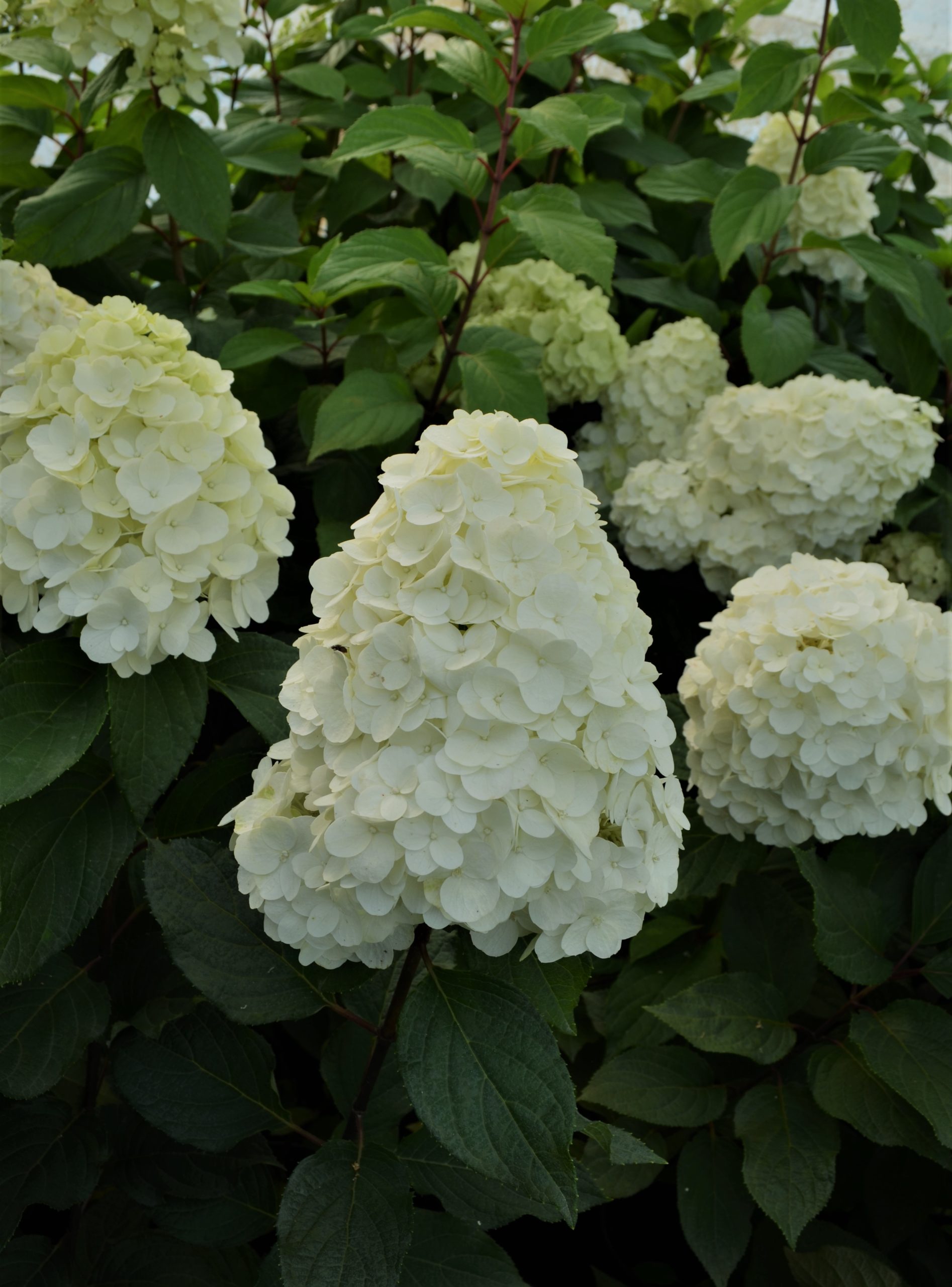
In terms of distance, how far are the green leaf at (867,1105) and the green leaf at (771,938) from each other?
107mm

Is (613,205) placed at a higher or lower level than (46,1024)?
higher

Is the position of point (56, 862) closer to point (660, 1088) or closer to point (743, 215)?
point (660, 1088)

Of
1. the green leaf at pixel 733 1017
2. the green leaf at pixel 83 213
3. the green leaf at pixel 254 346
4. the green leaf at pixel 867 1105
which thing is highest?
the green leaf at pixel 83 213

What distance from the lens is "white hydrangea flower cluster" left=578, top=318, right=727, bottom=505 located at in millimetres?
1917

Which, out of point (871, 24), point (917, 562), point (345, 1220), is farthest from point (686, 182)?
point (345, 1220)

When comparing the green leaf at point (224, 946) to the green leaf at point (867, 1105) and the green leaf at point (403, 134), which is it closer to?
the green leaf at point (867, 1105)

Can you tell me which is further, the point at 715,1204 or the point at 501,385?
the point at 501,385

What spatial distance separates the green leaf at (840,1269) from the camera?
127 centimetres

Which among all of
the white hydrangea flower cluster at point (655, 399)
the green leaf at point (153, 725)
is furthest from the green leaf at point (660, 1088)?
the white hydrangea flower cluster at point (655, 399)

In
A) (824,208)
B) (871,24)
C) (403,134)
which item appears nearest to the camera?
(403,134)

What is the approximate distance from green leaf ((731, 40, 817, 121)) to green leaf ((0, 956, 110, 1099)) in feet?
5.35

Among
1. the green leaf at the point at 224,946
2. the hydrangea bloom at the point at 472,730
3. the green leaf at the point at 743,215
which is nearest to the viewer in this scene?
the hydrangea bloom at the point at 472,730

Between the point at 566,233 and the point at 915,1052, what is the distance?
3.68ft

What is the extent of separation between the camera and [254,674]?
119cm
